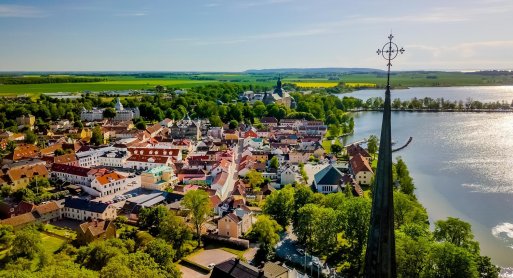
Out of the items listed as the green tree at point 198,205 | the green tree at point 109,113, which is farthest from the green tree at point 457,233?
the green tree at point 109,113

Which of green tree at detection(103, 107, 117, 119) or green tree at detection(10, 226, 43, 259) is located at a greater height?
green tree at detection(103, 107, 117, 119)

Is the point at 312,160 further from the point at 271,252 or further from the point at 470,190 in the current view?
the point at 271,252

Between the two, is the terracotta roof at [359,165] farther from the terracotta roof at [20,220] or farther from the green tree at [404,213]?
the terracotta roof at [20,220]

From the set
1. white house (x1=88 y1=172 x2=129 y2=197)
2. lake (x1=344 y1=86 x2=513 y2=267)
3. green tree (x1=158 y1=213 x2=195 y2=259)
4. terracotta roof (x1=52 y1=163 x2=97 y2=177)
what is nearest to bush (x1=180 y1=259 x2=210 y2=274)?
green tree (x1=158 y1=213 x2=195 y2=259)

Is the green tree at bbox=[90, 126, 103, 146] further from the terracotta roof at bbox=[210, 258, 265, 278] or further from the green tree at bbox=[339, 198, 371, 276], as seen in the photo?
the green tree at bbox=[339, 198, 371, 276]

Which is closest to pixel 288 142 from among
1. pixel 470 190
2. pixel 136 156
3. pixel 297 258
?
pixel 136 156

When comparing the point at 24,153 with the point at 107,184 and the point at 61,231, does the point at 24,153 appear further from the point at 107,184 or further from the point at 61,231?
the point at 61,231
